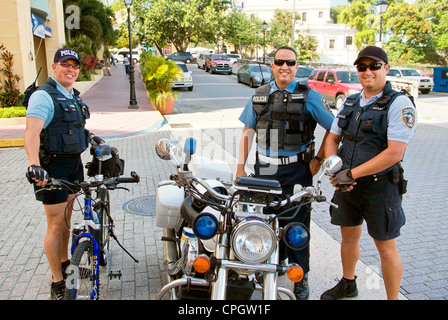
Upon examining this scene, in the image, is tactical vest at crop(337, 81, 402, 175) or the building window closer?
tactical vest at crop(337, 81, 402, 175)

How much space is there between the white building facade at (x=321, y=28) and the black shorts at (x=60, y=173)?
2579 inches

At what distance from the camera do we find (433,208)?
583cm

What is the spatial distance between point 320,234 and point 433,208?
2.00 metres

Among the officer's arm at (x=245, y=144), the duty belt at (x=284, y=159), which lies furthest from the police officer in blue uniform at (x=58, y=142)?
the duty belt at (x=284, y=159)

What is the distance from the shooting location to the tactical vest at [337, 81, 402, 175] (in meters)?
2.96

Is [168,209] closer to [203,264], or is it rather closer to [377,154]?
[203,264]

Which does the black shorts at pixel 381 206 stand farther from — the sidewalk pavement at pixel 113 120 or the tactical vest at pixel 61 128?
the sidewalk pavement at pixel 113 120

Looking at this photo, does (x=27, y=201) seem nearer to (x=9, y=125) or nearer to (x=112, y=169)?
(x=112, y=169)

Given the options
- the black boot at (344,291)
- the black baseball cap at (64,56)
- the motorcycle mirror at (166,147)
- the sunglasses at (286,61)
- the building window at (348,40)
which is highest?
the building window at (348,40)

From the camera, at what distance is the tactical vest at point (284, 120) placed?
11.1 feet

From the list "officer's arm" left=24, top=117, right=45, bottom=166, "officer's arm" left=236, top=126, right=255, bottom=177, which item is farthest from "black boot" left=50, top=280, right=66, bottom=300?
"officer's arm" left=236, top=126, right=255, bottom=177

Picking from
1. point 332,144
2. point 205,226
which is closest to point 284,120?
point 332,144

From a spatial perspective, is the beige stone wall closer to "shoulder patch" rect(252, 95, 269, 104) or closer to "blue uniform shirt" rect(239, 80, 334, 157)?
"shoulder patch" rect(252, 95, 269, 104)

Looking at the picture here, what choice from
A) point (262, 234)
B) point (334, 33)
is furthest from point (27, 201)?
point (334, 33)
